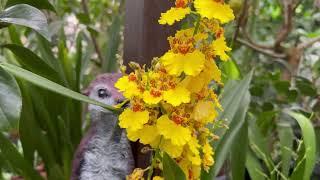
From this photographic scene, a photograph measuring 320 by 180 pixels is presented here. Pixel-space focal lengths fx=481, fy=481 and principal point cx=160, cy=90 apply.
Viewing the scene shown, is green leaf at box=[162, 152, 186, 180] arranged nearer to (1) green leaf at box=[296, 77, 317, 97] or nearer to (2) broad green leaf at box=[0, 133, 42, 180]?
(2) broad green leaf at box=[0, 133, 42, 180]

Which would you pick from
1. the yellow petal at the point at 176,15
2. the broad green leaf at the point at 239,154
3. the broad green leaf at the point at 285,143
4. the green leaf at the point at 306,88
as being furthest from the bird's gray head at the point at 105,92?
the green leaf at the point at 306,88

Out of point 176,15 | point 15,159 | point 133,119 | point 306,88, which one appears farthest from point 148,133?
point 306,88

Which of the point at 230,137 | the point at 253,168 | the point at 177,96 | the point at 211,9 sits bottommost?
the point at 253,168

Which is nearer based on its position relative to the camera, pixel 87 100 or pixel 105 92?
pixel 87 100

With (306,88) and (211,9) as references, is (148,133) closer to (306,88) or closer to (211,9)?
(211,9)

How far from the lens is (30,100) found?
3.29 ft

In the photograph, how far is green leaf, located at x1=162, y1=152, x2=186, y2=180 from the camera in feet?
1.89

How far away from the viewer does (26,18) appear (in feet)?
2.06

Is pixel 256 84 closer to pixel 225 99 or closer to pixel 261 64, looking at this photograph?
pixel 225 99

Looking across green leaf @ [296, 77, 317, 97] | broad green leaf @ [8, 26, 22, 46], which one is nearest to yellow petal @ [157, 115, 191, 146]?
broad green leaf @ [8, 26, 22, 46]

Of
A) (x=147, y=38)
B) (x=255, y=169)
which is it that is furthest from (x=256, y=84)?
(x=147, y=38)

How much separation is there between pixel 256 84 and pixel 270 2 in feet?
3.34

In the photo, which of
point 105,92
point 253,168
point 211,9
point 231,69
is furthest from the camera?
point 231,69

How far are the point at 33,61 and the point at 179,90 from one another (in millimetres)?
295
